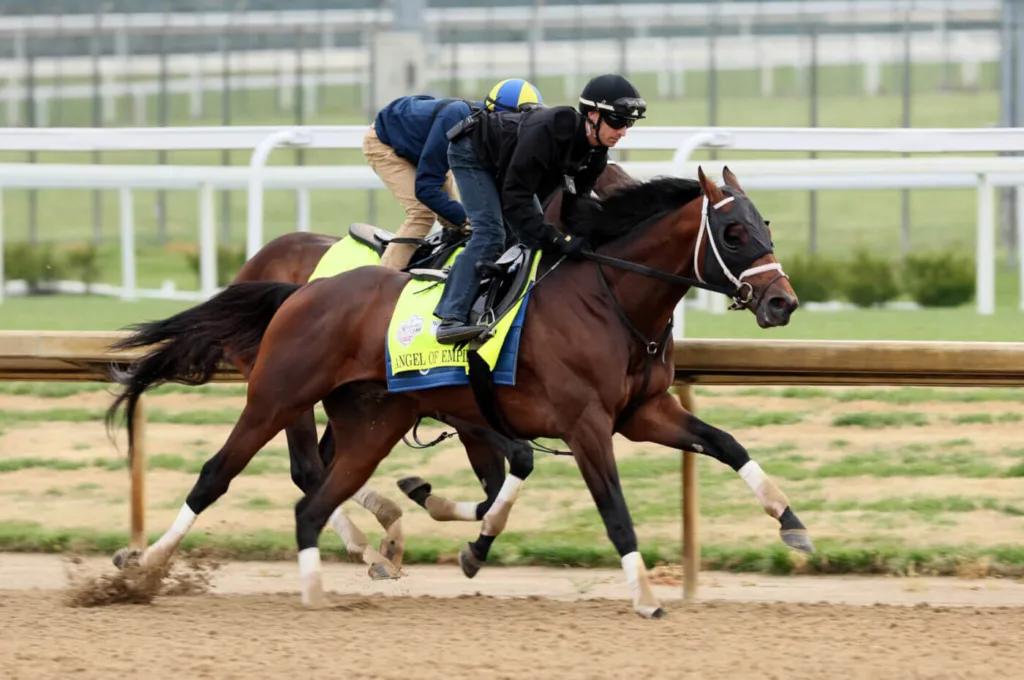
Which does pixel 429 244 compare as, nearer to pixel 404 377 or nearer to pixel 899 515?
pixel 404 377

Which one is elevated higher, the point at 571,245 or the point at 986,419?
the point at 571,245

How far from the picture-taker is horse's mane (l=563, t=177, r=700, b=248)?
5.95 metres

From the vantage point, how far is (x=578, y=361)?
5777 millimetres

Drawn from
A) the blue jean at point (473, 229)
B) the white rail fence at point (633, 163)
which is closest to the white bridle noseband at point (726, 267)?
the blue jean at point (473, 229)

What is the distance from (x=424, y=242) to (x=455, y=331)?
1.06m

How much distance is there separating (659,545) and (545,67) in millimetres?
17091

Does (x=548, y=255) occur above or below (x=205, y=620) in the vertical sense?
above

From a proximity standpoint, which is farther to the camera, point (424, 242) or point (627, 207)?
point (424, 242)

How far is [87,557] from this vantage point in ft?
23.7

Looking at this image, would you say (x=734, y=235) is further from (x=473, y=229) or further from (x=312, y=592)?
(x=312, y=592)

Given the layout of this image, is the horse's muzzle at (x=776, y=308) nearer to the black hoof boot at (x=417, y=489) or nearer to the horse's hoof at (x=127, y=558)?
the black hoof boot at (x=417, y=489)

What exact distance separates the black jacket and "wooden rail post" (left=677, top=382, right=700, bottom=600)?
0.98 m

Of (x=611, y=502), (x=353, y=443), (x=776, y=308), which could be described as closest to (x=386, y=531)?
(x=353, y=443)

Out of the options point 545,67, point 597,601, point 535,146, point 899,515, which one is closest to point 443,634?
point 597,601
